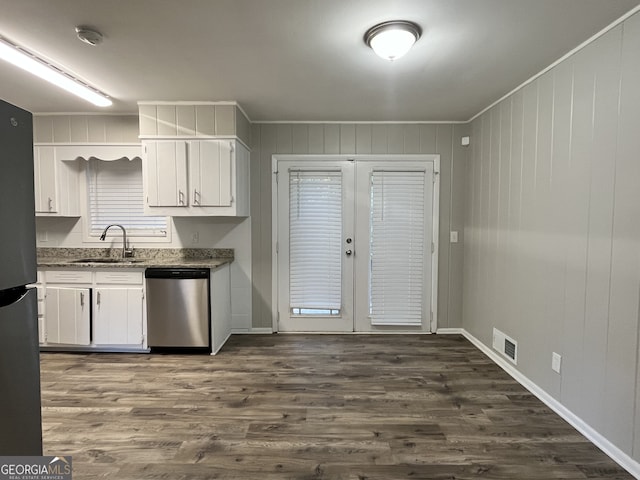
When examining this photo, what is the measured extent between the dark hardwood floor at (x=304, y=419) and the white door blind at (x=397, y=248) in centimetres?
68

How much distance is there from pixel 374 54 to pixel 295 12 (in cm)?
68

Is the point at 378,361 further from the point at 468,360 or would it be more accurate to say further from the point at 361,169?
the point at 361,169

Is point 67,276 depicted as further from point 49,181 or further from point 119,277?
point 49,181

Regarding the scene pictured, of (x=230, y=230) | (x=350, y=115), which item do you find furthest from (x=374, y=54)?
(x=230, y=230)

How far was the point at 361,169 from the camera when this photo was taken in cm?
388

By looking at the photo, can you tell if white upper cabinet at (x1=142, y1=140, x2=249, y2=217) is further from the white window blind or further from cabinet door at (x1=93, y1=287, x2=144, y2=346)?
cabinet door at (x1=93, y1=287, x2=144, y2=346)

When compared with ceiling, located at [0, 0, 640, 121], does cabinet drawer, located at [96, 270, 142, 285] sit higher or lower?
lower

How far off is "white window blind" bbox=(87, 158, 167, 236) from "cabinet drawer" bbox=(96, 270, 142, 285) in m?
0.70

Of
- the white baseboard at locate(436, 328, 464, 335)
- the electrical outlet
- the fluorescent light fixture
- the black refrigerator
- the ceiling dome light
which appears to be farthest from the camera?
the white baseboard at locate(436, 328, 464, 335)

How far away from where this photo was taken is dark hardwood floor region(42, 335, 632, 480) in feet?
5.99

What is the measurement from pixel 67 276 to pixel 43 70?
193 centimetres

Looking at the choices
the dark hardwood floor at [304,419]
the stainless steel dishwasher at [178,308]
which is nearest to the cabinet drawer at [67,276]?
the stainless steel dishwasher at [178,308]

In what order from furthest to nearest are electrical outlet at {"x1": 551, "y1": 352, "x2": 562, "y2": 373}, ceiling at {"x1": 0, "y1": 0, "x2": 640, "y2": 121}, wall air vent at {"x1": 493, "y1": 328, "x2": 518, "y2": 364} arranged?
wall air vent at {"x1": 493, "y1": 328, "x2": 518, "y2": 364}, electrical outlet at {"x1": 551, "y1": 352, "x2": 562, "y2": 373}, ceiling at {"x1": 0, "y1": 0, "x2": 640, "y2": 121}
